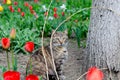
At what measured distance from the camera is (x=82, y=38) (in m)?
6.33

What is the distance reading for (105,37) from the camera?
4.14 m

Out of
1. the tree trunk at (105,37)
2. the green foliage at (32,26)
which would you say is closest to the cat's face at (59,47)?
the tree trunk at (105,37)

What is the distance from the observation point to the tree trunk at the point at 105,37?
4.07m

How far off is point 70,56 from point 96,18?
1.31 m

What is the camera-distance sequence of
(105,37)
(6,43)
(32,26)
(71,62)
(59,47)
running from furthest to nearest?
(32,26) < (71,62) < (105,37) < (59,47) < (6,43)

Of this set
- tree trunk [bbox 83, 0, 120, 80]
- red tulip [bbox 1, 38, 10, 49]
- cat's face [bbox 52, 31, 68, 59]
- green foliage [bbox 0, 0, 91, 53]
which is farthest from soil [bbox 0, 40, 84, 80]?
red tulip [bbox 1, 38, 10, 49]

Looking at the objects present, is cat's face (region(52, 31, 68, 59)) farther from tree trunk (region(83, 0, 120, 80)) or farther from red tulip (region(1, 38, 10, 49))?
red tulip (region(1, 38, 10, 49))

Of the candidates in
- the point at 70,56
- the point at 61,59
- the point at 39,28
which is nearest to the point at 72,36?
the point at 39,28

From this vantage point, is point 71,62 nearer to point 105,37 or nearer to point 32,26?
point 105,37

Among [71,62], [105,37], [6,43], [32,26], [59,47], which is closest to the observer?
[6,43]

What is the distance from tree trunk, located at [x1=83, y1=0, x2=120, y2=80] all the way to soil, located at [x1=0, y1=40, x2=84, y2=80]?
1.29 feet

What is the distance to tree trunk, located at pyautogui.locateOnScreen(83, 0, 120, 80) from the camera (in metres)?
4.07

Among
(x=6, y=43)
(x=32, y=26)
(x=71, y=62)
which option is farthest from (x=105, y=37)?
(x=32, y=26)

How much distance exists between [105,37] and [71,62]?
1046mm
